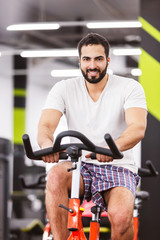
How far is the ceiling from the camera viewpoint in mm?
9672

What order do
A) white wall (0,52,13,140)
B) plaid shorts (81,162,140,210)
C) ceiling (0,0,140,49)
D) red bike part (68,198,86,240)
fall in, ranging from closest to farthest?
1. red bike part (68,198,86,240)
2. plaid shorts (81,162,140,210)
3. ceiling (0,0,140,49)
4. white wall (0,52,13,140)

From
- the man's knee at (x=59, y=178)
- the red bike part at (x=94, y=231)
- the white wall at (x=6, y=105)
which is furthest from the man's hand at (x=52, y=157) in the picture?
the white wall at (x=6, y=105)

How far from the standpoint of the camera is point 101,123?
262 centimetres

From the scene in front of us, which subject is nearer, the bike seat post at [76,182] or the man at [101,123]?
the bike seat post at [76,182]

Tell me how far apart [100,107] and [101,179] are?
0.38m

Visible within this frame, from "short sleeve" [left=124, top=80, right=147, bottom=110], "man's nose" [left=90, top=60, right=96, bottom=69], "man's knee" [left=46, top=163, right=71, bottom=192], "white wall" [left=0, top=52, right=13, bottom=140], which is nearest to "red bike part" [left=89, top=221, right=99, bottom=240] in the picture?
"man's knee" [left=46, top=163, right=71, bottom=192]

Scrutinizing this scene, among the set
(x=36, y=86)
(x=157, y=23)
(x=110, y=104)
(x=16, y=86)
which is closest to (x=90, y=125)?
(x=110, y=104)

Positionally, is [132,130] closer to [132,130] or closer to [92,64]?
[132,130]

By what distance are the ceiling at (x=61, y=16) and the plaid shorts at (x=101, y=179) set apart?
23.2ft

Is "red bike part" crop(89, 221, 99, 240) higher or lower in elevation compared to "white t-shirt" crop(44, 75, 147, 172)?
lower

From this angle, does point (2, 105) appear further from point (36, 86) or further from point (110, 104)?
point (110, 104)

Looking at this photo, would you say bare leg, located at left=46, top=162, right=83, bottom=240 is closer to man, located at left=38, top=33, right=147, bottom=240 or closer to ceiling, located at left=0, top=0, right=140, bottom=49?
man, located at left=38, top=33, right=147, bottom=240

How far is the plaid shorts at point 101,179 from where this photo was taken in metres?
2.52

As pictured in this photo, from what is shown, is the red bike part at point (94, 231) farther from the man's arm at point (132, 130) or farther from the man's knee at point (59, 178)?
the man's arm at point (132, 130)
